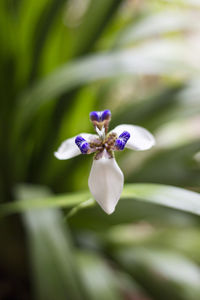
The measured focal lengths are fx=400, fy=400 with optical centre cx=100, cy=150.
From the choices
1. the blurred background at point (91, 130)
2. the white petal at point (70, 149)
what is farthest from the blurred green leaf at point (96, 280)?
the white petal at point (70, 149)

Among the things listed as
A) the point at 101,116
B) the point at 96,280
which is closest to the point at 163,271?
the point at 96,280

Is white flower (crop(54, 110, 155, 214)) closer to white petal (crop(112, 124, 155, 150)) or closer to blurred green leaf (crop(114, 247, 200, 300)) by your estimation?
white petal (crop(112, 124, 155, 150))

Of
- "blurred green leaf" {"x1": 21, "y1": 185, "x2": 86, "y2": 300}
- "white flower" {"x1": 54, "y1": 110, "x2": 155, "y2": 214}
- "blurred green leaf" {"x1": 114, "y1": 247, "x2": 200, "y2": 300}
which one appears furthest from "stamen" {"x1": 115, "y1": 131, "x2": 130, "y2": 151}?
"blurred green leaf" {"x1": 114, "y1": 247, "x2": 200, "y2": 300}

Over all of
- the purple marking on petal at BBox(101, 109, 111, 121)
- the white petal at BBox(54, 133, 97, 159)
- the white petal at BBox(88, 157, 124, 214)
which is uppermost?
the purple marking on petal at BBox(101, 109, 111, 121)

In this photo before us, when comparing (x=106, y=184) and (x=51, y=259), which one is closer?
(x=106, y=184)

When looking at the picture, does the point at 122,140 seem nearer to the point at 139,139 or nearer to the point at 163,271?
the point at 139,139

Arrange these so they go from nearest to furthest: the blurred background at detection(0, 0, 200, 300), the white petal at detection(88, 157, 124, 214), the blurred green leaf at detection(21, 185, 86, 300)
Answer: the white petal at detection(88, 157, 124, 214)
the blurred green leaf at detection(21, 185, 86, 300)
the blurred background at detection(0, 0, 200, 300)

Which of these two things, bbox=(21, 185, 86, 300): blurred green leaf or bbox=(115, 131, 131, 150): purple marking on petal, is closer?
bbox=(115, 131, 131, 150): purple marking on petal

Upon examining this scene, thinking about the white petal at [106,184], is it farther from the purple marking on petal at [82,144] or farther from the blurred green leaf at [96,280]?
the blurred green leaf at [96,280]
